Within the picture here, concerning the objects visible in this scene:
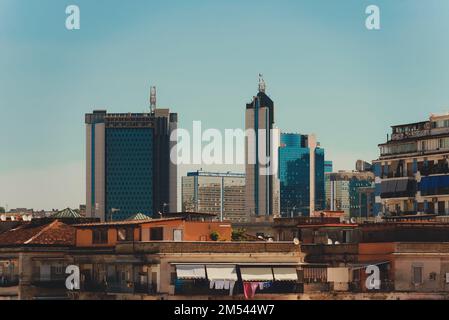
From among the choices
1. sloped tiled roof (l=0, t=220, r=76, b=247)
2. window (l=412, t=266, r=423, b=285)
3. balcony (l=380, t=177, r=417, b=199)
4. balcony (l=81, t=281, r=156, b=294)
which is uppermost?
balcony (l=380, t=177, r=417, b=199)

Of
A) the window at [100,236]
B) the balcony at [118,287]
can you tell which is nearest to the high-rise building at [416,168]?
the window at [100,236]

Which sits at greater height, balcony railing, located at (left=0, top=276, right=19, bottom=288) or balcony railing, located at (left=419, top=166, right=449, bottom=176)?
balcony railing, located at (left=419, top=166, right=449, bottom=176)

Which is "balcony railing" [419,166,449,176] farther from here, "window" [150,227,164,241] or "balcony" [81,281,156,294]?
"balcony" [81,281,156,294]

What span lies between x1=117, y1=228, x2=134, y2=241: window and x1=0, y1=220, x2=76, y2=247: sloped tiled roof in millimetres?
7641

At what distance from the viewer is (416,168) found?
142 meters

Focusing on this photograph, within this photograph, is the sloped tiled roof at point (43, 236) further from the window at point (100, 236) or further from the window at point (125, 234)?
the window at point (125, 234)

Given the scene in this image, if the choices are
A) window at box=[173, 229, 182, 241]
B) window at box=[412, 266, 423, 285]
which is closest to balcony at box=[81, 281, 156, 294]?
window at box=[173, 229, 182, 241]

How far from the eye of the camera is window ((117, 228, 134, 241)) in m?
109

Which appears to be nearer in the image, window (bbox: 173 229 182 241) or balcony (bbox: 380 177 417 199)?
window (bbox: 173 229 182 241)

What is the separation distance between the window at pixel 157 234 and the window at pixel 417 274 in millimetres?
17023

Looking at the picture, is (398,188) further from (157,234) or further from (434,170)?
(157,234)

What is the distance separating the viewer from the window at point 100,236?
367 ft
